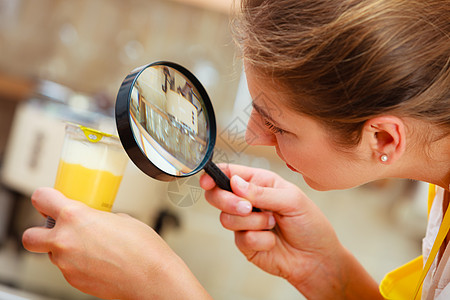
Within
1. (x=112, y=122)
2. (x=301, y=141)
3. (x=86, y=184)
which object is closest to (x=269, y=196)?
(x=301, y=141)

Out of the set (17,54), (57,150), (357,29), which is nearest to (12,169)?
(57,150)

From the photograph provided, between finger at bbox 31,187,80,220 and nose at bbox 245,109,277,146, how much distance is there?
313 millimetres

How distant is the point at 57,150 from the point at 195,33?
848mm

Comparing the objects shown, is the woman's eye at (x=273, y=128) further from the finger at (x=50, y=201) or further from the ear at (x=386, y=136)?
the finger at (x=50, y=201)

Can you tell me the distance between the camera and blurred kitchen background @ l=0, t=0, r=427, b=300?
1885 millimetres

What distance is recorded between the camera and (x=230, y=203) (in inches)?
35.7

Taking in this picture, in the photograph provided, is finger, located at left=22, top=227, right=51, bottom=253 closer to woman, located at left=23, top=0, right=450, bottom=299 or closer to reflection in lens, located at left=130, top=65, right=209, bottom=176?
woman, located at left=23, top=0, right=450, bottom=299

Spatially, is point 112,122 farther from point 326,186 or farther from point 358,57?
point 358,57

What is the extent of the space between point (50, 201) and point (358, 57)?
1.59 feet

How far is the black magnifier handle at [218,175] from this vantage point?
0.87 metres

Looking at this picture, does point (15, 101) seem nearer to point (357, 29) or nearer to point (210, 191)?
point (210, 191)

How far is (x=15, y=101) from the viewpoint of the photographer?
2.34 m

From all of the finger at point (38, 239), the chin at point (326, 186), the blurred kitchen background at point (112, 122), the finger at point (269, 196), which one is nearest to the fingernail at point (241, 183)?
the finger at point (269, 196)

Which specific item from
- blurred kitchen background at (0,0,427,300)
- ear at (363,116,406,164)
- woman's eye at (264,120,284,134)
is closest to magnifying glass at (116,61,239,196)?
woman's eye at (264,120,284,134)
